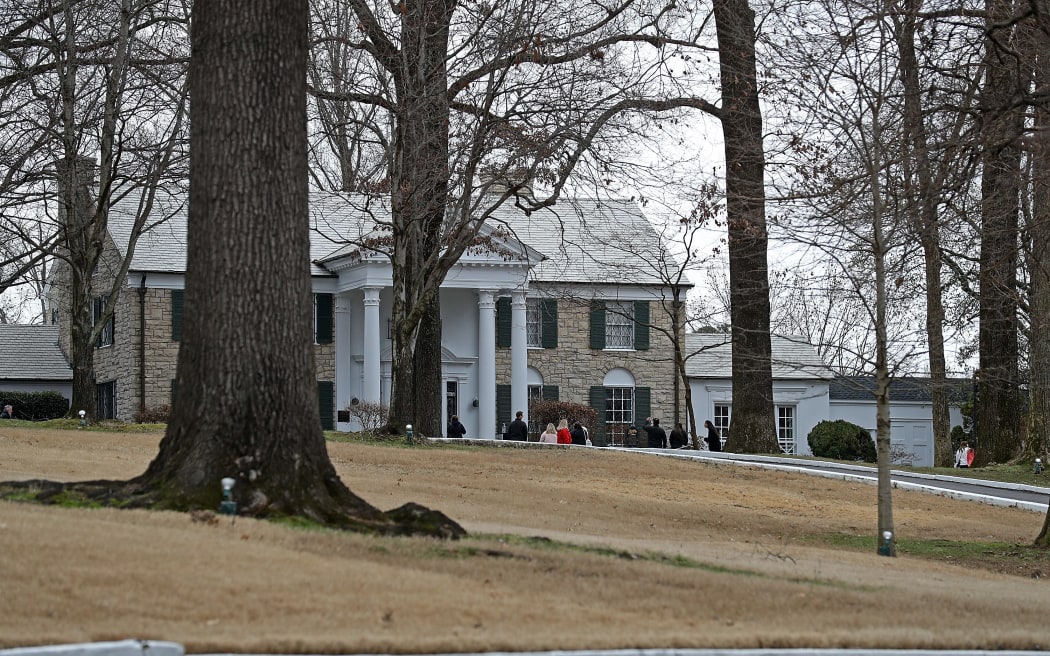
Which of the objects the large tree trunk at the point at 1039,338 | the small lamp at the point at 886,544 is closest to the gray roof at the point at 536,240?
the large tree trunk at the point at 1039,338

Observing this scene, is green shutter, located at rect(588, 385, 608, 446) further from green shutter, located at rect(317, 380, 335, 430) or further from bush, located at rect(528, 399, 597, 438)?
green shutter, located at rect(317, 380, 335, 430)

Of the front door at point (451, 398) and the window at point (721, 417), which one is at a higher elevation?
the front door at point (451, 398)

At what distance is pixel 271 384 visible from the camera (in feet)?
34.8

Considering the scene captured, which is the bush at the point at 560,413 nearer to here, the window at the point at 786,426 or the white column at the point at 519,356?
the white column at the point at 519,356

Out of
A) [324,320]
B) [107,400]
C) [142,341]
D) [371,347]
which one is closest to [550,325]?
[371,347]

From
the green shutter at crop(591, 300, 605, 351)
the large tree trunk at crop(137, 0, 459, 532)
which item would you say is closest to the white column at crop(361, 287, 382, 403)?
the green shutter at crop(591, 300, 605, 351)

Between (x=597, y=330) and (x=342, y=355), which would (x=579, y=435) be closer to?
(x=597, y=330)

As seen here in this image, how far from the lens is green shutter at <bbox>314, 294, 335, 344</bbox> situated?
1487 inches

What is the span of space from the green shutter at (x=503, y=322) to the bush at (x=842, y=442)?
388 inches

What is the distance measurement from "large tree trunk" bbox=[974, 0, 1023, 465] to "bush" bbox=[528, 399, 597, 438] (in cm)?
1238

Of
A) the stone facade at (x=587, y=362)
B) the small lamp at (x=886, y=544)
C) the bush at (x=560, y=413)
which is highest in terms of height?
the stone facade at (x=587, y=362)

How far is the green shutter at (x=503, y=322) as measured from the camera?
39.4 meters

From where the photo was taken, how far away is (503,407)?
127 ft

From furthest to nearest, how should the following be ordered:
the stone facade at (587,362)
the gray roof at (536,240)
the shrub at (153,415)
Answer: the stone facade at (587,362)
the gray roof at (536,240)
the shrub at (153,415)
